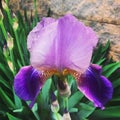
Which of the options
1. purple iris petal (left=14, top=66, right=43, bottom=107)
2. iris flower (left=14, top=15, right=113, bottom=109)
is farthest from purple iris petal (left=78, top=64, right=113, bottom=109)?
purple iris petal (left=14, top=66, right=43, bottom=107)

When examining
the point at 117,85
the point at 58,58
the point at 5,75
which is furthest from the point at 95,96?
→ the point at 5,75

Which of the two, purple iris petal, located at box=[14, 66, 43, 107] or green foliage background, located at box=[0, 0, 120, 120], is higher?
purple iris petal, located at box=[14, 66, 43, 107]

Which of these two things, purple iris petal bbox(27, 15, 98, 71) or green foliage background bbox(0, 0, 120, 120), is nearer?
purple iris petal bbox(27, 15, 98, 71)

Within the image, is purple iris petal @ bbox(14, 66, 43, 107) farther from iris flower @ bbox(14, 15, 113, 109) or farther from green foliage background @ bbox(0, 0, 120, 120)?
green foliage background @ bbox(0, 0, 120, 120)

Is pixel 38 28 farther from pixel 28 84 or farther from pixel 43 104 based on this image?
pixel 43 104

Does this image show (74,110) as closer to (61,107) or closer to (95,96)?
(61,107)

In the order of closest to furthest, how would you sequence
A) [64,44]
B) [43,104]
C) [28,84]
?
[64,44]
[28,84]
[43,104]

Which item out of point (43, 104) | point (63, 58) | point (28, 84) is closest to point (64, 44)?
point (63, 58)
